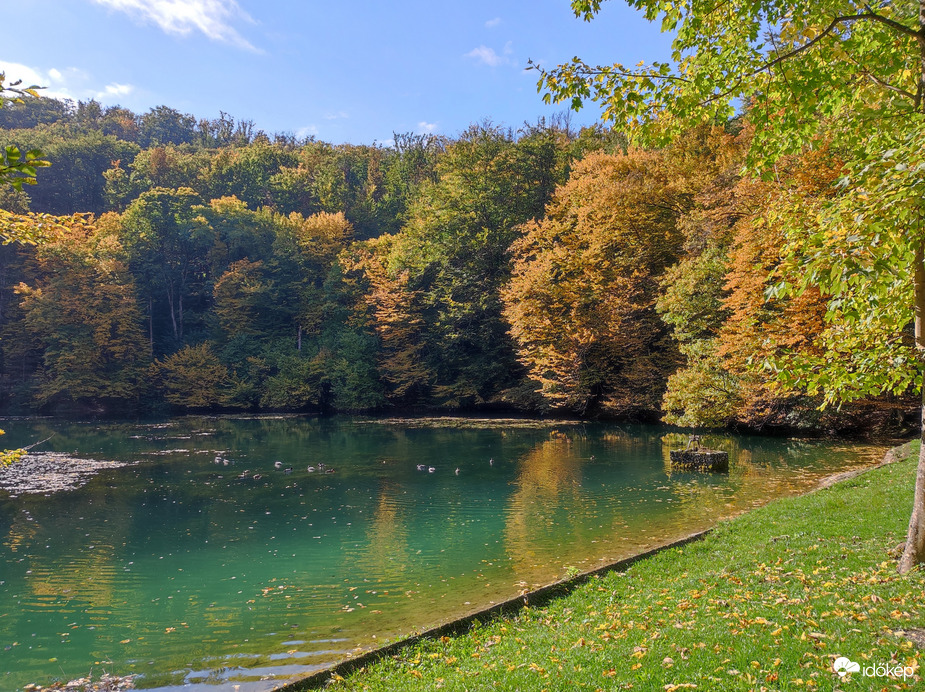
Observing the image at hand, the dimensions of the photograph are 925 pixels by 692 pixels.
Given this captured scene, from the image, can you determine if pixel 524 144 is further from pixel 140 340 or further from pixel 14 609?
pixel 14 609

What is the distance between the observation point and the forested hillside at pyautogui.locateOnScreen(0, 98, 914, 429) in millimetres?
25172

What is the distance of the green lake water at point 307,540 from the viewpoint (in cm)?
781

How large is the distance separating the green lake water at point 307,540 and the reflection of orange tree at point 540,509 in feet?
0.20

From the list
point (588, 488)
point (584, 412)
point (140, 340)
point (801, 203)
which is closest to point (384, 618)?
point (801, 203)

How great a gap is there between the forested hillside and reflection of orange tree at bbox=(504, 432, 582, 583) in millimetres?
6606

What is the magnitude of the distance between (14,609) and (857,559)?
11.9 m

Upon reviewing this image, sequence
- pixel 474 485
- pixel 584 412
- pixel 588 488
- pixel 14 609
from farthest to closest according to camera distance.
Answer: pixel 584 412, pixel 474 485, pixel 588 488, pixel 14 609

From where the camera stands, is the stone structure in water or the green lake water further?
the stone structure in water

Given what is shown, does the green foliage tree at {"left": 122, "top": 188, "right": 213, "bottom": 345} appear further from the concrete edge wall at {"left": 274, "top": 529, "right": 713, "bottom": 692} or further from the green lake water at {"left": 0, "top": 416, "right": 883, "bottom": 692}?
the concrete edge wall at {"left": 274, "top": 529, "right": 713, "bottom": 692}

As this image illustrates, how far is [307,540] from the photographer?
495 inches

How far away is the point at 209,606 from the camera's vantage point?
9.11 metres

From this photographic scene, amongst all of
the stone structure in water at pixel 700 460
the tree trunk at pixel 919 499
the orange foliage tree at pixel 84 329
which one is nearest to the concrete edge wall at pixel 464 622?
the tree trunk at pixel 919 499

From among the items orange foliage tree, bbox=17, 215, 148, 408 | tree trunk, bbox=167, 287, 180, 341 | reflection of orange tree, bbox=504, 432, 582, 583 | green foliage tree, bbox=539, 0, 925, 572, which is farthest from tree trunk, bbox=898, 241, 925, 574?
tree trunk, bbox=167, 287, 180, 341

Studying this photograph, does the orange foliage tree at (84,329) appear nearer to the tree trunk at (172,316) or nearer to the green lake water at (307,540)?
the tree trunk at (172,316)
